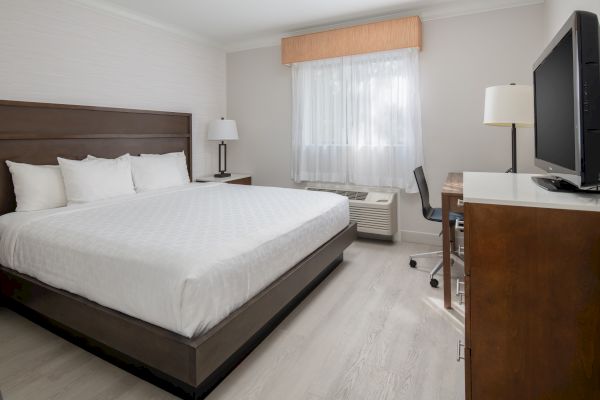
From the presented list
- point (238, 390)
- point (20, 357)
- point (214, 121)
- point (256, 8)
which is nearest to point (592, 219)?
point (238, 390)

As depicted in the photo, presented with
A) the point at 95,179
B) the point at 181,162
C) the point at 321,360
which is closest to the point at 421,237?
the point at 321,360

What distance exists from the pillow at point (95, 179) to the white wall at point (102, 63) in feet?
2.26

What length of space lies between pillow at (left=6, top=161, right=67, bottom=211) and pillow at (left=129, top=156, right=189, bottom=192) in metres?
0.73

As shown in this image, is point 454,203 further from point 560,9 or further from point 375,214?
point 560,9

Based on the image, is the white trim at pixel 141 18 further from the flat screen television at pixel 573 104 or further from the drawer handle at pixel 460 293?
the drawer handle at pixel 460 293

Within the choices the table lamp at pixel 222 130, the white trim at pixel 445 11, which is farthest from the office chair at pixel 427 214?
the table lamp at pixel 222 130

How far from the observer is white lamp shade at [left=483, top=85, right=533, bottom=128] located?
102 inches

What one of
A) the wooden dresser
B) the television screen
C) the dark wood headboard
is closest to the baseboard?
the television screen

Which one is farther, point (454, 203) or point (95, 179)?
point (95, 179)

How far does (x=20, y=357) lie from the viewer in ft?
6.39

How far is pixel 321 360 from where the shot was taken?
6.30 ft

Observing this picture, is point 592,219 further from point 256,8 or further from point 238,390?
point 256,8

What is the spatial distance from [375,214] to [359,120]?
3.73 feet

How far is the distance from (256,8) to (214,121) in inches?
61.4
